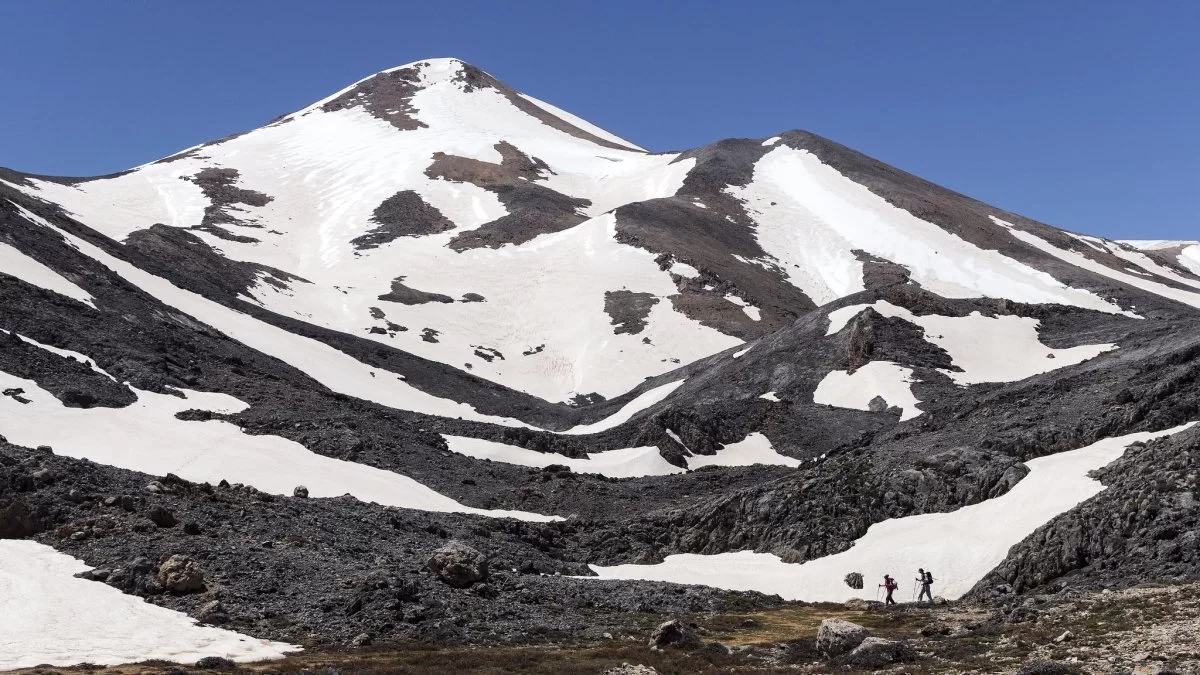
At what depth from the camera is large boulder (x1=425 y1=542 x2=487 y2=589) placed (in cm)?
2928

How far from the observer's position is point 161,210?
132 m

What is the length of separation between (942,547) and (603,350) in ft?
208

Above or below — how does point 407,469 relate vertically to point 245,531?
above

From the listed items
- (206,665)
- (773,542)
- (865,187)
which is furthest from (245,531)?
(865,187)

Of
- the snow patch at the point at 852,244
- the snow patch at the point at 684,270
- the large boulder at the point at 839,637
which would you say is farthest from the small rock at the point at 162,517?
the snow patch at the point at 852,244

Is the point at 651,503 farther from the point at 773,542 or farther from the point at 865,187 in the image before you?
the point at 865,187

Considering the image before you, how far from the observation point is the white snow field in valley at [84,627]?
847 inches

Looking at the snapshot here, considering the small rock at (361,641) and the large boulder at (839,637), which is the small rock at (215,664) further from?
the large boulder at (839,637)

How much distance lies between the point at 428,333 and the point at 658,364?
908 inches

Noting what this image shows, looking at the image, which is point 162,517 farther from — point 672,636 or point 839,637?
point 839,637

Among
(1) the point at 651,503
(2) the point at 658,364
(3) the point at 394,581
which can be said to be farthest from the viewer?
(2) the point at 658,364

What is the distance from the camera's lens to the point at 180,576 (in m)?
26.1

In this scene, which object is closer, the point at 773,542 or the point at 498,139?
the point at 773,542

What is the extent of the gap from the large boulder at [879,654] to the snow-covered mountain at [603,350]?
1129cm
